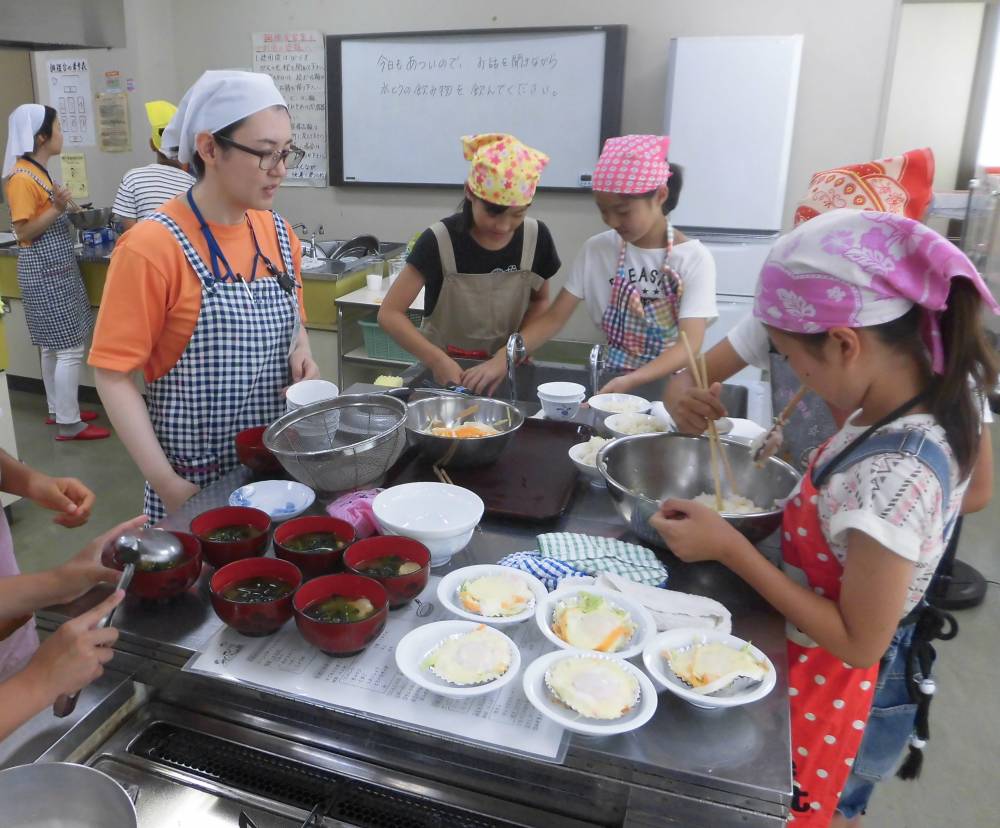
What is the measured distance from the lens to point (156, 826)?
2.89 feet

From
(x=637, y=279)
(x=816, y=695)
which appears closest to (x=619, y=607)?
(x=816, y=695)

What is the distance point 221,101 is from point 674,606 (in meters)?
1.31

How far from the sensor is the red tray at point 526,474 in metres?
1.38

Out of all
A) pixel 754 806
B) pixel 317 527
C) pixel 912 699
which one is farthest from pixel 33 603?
pixel 912 699

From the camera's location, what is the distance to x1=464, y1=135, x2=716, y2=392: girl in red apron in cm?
207

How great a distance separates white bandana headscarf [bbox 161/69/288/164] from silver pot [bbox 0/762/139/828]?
4.00 ft

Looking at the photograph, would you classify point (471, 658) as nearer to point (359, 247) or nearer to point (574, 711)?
point (574, 711)

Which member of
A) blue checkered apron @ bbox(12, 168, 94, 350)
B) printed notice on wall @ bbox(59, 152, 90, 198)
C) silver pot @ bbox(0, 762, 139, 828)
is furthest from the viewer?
printed notice on wall @ bbox(59, 152, 90, 198)

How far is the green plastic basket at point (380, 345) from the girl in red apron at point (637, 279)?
1.56 meters

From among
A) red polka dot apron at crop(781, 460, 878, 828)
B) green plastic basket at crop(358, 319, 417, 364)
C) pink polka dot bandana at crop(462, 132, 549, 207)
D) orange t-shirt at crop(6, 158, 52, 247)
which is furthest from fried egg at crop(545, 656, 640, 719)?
orange t-shirt at crop(6, 158, 52, 247)

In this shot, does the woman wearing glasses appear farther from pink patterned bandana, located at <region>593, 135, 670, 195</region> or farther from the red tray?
pink patterned bandana, located at <region>593, 135, 670, 195</region>

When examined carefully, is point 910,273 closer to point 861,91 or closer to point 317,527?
point 317,527

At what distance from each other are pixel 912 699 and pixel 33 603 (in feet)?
4.81

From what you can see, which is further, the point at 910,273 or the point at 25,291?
the point at 25,291
